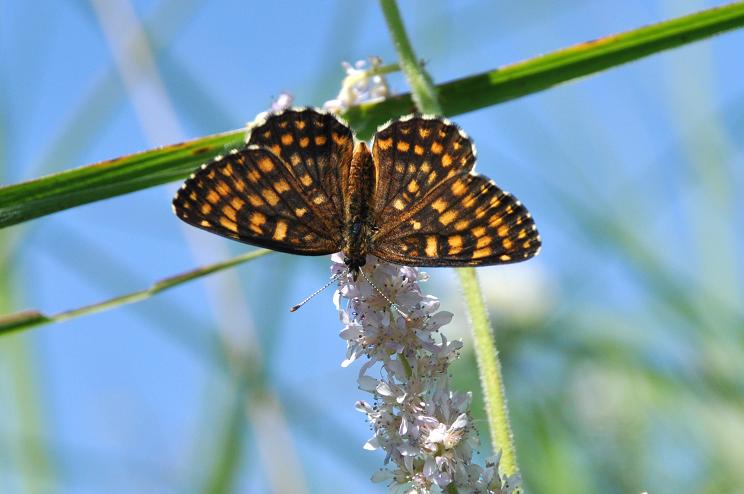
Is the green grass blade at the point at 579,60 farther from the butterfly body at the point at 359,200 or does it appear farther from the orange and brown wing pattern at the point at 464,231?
the butterfly body at the point at 359,200

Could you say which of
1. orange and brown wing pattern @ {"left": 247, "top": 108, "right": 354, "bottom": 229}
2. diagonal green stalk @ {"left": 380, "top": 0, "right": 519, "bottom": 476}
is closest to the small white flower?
orange and brown wing pattern @ {"left": 247, "top": 108, "right": 354, "bottom": 229}

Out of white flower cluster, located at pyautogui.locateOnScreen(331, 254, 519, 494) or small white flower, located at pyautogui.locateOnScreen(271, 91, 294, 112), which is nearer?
white flower cluster, located at pyautogui.locateOnScreen(331, 254, 519, 494)

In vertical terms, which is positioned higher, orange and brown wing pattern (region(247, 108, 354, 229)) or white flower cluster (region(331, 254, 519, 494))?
orange and brown wing pattern (region(247, 108, 354, 229))

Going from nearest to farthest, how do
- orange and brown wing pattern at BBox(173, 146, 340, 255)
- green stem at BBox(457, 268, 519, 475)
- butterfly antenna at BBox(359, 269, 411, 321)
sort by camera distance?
green stem at BBox(457, 268, 519, 475) < butterfly antenna at BBox(359, 269, 411, 321) < orange and brown wing pattern at BBox(173, 146, 340, 255)

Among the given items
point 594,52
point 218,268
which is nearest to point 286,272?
point 218,268

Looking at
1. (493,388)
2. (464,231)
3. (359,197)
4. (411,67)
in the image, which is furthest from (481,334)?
(359,197)

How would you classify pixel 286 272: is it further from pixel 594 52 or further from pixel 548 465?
pixel 594 52

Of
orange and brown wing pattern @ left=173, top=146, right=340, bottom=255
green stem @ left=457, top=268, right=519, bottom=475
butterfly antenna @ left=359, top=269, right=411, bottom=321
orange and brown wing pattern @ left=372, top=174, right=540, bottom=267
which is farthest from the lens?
orange and brown wing pattern @ left=173, top=146, right=340, bottom=255

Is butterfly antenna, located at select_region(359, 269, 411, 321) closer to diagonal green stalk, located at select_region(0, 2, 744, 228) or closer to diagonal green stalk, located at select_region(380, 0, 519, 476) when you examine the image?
diagonal green stalk, located at select_region(380, 0, 519, 476)
